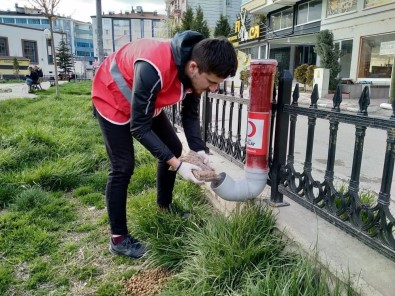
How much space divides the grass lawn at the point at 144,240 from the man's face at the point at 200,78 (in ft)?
2.75

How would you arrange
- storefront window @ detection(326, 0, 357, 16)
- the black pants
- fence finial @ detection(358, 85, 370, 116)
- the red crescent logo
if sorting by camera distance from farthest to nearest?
storefront window @ detection(326, 0, 357, 16), the red crescent logo, the black pants, fence finial @ detection(358, 85, 370, 116)

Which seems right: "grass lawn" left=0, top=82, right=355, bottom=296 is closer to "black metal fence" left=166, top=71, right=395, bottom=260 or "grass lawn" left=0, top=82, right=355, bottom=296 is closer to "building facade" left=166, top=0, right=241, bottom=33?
"black metal fence" left=166, top=71, right=395, bottom=260

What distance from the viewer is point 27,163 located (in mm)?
4340

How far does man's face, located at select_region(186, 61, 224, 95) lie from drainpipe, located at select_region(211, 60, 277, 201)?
486mm

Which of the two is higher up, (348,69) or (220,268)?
(348,69)

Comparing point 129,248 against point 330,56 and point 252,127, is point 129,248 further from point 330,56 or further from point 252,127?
point 330,56

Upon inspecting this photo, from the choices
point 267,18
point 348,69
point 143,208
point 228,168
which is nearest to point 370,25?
point 348,69

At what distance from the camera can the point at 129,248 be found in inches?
96.0

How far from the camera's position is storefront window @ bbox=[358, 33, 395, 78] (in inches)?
619

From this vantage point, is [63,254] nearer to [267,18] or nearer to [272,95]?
[272,95]

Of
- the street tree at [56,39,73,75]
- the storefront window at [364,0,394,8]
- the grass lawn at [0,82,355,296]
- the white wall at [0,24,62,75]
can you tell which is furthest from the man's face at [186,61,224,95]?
the white wall at [0,24,62,75]

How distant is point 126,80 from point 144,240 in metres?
1.16

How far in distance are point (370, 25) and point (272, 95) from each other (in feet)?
53.5

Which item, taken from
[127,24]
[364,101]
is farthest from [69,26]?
[364,101]
